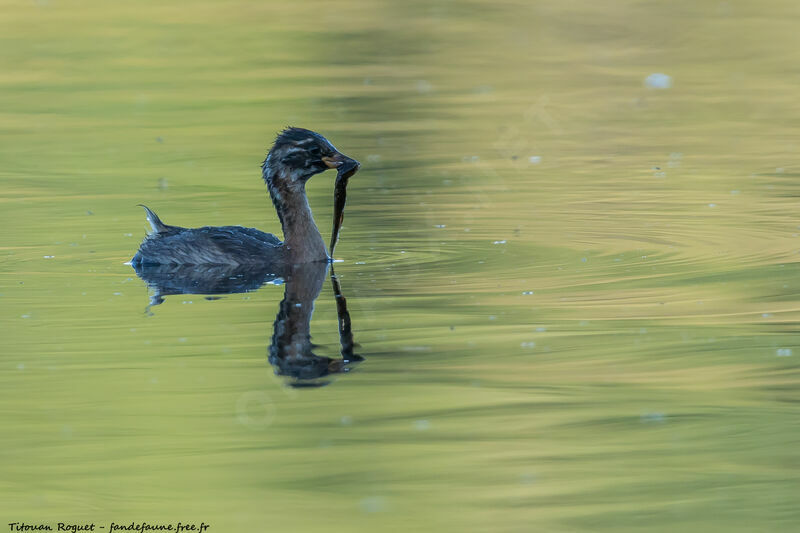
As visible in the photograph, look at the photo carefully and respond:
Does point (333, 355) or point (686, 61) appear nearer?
point (333, 355)

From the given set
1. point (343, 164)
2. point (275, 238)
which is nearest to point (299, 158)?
point (343, 164)

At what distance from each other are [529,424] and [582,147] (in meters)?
10.5

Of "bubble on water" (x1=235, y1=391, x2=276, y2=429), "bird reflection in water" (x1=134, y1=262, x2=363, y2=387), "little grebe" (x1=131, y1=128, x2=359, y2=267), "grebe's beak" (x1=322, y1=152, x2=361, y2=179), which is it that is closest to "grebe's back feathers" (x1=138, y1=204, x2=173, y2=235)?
"little grebe" (x1=131, y1=128, x2=359, y2=267)

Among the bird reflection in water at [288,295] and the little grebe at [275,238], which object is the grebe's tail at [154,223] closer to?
the little grebe at [275,238]

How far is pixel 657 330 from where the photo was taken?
906 cm

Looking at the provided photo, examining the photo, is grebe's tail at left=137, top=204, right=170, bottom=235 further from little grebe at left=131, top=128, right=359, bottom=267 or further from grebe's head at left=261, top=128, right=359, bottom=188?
grebe's head at left=261, top=128, right=359, bottom=188

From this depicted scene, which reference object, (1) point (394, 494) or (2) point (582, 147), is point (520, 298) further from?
(2) point (582, 147)

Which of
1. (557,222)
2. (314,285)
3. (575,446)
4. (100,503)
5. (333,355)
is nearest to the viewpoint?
(100,503)

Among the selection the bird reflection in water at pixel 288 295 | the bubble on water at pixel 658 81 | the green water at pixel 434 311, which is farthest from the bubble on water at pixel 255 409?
the bubble on water at pixel 658 81

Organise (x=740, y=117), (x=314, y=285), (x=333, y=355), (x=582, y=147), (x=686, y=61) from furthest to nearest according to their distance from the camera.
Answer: (x=686, y=61)
(x=740, y=117)
(x=582, y=147)
(x=314, y=285)
(x=333, y=355)

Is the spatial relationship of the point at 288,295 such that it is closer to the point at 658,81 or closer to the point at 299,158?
the point at 299,158

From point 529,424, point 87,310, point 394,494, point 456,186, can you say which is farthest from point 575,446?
point 456,186

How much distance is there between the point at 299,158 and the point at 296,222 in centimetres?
52

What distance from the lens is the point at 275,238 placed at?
12.2 metres
